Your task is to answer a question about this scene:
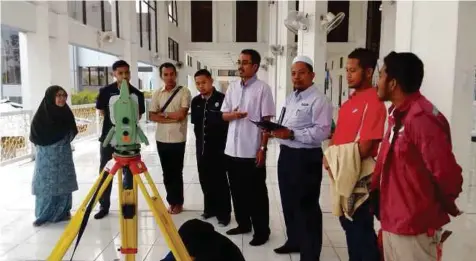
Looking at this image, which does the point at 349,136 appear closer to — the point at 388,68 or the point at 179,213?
the point at 388,68

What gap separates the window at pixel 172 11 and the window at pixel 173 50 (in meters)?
0.90

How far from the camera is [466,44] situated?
1952 millimetres

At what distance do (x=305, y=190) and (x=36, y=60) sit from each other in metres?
5.92

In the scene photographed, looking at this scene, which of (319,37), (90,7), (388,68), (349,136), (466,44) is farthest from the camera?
(90,7)

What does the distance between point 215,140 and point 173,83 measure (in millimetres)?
673

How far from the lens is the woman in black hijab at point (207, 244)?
4.21 ft

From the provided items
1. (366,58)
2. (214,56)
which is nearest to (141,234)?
(366,58)

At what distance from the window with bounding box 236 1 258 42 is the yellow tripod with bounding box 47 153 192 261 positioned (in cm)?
1534

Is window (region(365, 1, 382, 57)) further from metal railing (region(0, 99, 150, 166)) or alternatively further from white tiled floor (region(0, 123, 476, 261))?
metal railing (region(0, 99, 150, 166))

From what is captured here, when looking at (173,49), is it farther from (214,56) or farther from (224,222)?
(224,222)

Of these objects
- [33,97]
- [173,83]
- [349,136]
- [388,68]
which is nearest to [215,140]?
[173,83]

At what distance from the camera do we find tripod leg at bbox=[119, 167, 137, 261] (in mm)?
1621

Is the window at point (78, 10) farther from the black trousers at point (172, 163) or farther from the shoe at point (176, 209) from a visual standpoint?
the shoe at point (176, 209)

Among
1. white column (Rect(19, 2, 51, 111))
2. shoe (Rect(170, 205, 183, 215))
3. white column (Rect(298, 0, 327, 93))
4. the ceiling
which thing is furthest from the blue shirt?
the ceiling
